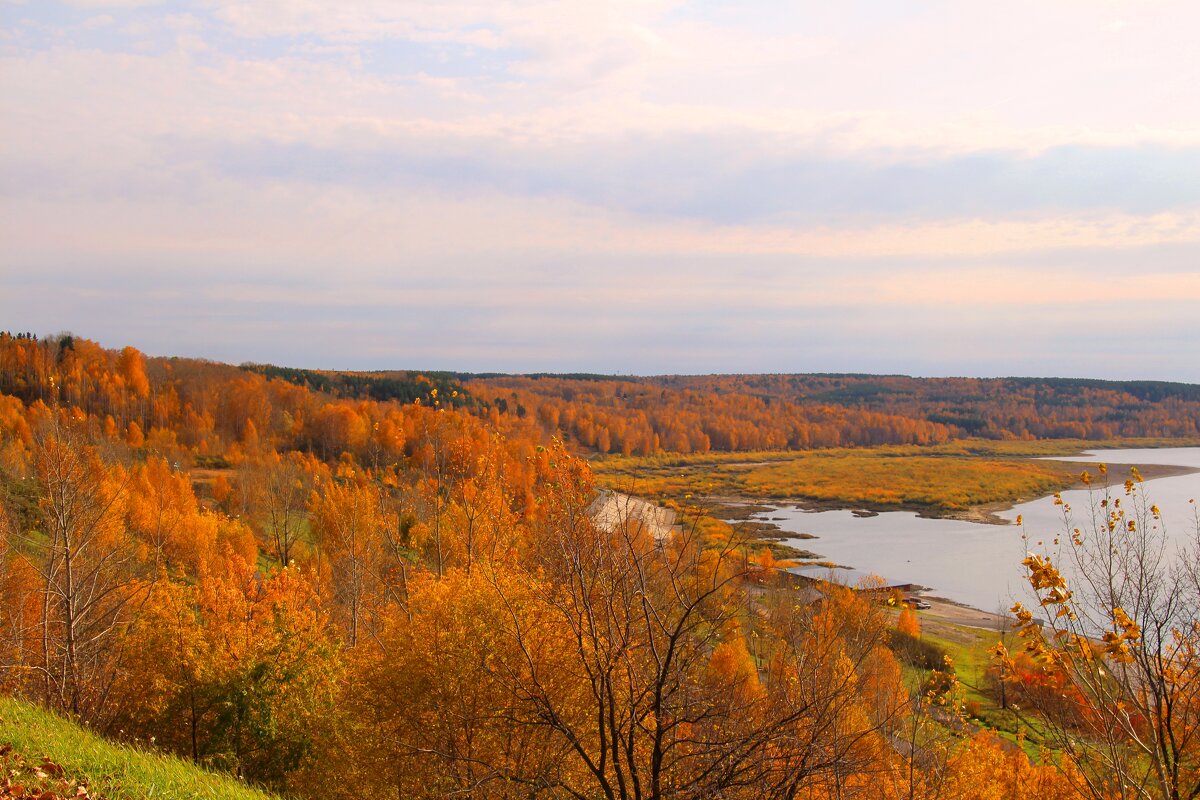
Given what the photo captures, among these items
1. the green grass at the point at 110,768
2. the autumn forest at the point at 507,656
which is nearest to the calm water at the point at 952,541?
the autumn forest at the point at 507,656

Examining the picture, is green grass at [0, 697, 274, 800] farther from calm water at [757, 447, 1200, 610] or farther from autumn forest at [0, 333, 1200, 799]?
calm water at [757, 447, 1200, 610]

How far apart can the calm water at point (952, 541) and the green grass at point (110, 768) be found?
32.3m

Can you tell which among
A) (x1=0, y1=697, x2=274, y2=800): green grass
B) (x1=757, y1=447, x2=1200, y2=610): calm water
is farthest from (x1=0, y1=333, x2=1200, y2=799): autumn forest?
(x1=757, y1=447, x2=1200, y2=610): calm water

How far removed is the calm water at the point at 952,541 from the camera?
4406 cm

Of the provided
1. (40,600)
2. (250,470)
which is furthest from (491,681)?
(250,470)

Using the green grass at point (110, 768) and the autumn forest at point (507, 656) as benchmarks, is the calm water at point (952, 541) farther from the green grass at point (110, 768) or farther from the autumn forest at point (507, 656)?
the green grass at point (110, 768)

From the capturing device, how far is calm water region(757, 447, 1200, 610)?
145 feet

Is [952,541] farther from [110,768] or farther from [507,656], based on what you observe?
[110,768]

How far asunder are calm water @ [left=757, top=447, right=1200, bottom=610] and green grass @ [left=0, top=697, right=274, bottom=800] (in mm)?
32306

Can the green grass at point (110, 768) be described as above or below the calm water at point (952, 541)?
above

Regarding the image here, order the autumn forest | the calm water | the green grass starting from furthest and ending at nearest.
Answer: the calm water < the autumn forest < the green grass

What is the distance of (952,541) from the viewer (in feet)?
190

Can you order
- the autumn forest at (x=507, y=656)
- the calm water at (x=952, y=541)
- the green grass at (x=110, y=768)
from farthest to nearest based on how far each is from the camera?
1. the calm water at (x=952, y=541)
2. the autumn forest at (x=507, y=656)
3. the green grass at (x=110, y=768)

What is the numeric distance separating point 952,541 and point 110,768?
59.6 metres
